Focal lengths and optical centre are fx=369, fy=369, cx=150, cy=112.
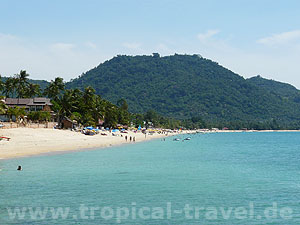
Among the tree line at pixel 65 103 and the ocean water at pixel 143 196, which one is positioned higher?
the tree line at pixel 65 103

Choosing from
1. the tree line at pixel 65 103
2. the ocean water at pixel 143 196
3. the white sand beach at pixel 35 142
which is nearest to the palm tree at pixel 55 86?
the tree line at pixel 65 103

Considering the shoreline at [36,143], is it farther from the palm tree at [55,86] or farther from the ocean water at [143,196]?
the palm tree at [55,86]

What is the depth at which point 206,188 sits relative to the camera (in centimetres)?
2947

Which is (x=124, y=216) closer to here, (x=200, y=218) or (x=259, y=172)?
(x=200, y=218)

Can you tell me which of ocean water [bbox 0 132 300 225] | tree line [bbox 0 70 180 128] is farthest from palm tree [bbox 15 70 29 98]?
ocean water [bbox 0 132 300 225]

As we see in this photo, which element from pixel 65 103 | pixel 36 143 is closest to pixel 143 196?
pixel 36 143

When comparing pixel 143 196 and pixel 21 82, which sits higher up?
pixel 21 82

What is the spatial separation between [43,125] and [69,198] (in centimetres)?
7155

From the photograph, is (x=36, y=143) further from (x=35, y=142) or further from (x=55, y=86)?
(x=55, y=86)

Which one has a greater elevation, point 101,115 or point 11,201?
point 101,115

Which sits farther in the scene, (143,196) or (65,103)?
(65,103)

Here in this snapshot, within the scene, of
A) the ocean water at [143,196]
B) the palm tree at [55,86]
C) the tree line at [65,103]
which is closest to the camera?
the ocean water at [143,196]

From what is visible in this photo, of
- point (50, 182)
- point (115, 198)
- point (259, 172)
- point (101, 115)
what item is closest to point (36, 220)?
point (115, 198)

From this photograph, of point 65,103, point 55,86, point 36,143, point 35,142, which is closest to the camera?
point 36,143
